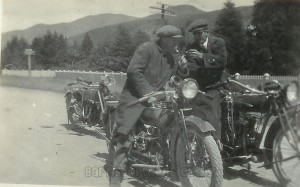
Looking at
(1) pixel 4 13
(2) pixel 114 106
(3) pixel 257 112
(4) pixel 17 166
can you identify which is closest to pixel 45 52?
(1) pixel 4 13

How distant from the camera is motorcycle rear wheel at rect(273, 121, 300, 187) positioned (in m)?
2.21

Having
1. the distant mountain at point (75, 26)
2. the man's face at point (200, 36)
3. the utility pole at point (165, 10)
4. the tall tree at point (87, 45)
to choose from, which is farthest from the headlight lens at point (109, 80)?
the man's face at point (200, 36)

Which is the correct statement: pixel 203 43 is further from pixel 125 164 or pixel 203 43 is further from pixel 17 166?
pixel 17 166

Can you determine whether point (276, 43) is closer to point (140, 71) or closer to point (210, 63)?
point (210, 63)

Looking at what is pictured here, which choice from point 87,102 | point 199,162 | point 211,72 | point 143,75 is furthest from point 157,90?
point 87,102

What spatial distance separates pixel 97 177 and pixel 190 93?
97 cm

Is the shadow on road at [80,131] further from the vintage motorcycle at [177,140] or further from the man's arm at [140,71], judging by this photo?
the man's arm at [140,71]

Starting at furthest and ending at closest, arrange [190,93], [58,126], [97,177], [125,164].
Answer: [58,126]
[97,177]
[125,164]
[190,93]

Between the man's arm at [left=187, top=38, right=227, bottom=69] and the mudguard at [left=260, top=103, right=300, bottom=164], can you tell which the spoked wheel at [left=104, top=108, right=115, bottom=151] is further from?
the mudguard at [left=260, top=103, right=300, bottom=164]

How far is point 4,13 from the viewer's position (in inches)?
111

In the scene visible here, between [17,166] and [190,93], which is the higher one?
[190,93]

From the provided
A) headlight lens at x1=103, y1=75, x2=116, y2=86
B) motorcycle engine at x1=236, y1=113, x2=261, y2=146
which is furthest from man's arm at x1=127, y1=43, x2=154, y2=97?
motorcycle engine at x1=236, y1=113, x2=261, y2=146

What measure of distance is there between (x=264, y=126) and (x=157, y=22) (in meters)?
0.98

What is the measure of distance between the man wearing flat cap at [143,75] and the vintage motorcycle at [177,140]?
70mm
